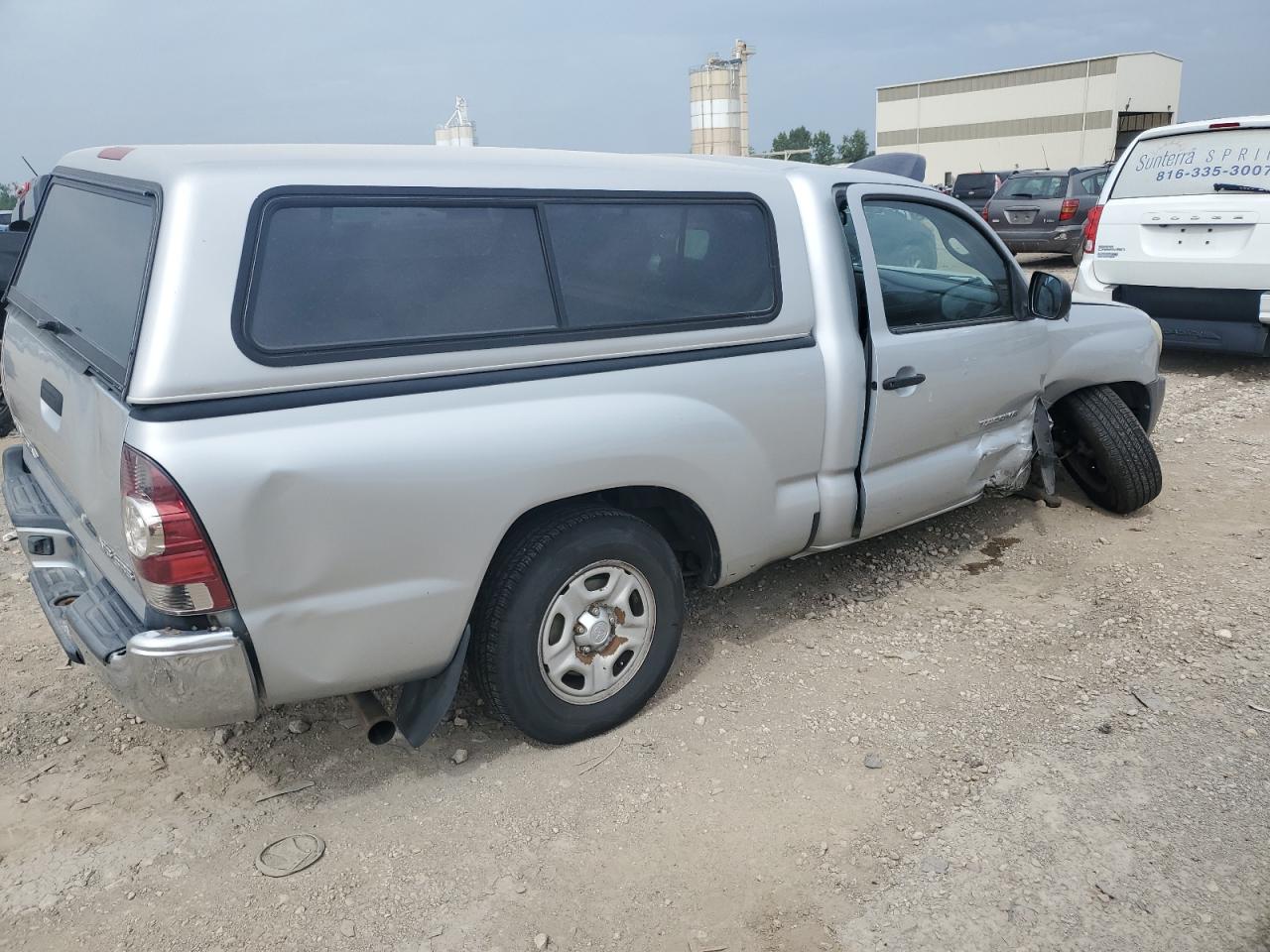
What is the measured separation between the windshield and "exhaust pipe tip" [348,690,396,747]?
1522 cm

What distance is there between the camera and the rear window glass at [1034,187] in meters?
15.5

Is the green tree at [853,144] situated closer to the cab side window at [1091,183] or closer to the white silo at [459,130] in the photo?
the white silo at [459,130]

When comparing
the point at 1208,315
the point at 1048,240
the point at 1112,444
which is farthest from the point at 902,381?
the point at 1048,240

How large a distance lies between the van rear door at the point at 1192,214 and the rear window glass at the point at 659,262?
213 inches

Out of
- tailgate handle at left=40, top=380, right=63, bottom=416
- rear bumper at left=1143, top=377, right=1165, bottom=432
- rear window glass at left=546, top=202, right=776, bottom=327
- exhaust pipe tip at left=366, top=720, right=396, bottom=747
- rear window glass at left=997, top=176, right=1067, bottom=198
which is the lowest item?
exhaust pipe tip at left=366, top=720, right=396, bottom=747

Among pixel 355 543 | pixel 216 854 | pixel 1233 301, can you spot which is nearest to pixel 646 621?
pixel 355 543

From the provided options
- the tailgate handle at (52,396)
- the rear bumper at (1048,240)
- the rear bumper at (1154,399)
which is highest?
the tailgate handle at (52,396)

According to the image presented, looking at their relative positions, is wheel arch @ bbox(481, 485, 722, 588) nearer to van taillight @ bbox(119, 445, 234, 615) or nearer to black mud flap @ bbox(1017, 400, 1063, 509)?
van taillight @ bbox(119, 445, 234, 615)

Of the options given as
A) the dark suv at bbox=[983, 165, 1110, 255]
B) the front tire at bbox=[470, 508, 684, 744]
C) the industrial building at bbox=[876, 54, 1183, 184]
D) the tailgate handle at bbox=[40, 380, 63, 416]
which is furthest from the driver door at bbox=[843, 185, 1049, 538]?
the industrial building at bbox=[876, 54, 1183, 184]

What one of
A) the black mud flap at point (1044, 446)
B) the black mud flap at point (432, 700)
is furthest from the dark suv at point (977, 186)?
the black mud flap at point (432, 700)

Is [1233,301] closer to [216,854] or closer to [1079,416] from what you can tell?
[1079,416]

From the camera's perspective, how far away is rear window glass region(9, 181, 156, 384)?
2596mm

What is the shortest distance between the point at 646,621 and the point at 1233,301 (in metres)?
6.25

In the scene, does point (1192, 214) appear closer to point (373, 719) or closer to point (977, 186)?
point (373, 719)
